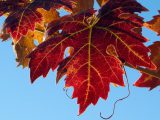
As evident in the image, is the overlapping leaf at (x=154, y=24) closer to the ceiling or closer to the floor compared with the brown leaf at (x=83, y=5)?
closer to the floor

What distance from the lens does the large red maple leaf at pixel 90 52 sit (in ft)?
6.15

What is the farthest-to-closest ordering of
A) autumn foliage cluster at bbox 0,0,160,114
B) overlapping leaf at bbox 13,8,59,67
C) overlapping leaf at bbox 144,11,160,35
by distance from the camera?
overlapping leaf at bbox 13,8,59,67 < overlapping leaf at bbox 144,11,160,35 < autumn foliage cluster at bbox 0,0,160,114

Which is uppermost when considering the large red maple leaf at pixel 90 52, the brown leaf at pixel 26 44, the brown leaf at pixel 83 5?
the brown leaf at pixel 83 5

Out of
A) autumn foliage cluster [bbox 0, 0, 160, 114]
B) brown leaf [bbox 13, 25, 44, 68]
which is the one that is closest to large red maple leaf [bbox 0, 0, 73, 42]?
autumn foliage cluster [bbox 0, 0, 160, 114]

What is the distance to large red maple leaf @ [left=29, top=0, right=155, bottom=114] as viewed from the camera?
188 cm

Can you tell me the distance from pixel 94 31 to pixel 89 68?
0.63ft

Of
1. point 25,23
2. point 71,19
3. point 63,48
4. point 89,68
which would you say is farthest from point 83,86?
point 25,23

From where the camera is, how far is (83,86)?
199 centimetres

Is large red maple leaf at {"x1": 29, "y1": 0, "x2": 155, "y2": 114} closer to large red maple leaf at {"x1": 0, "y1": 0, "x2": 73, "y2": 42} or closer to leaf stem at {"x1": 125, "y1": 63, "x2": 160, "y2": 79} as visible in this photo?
leaf stem at {"x1": 125, "y1": 63, "x2": 160, "y2": 79}

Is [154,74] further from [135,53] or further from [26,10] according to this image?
[26,10]

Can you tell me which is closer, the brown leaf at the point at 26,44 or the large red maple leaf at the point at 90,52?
the large red maple leaf at the point at 90,52

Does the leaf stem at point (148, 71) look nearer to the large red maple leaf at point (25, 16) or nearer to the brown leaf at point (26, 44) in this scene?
the large red maple leaf at point (25, 16)

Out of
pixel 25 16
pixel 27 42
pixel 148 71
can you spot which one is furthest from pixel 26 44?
pixel 148 71

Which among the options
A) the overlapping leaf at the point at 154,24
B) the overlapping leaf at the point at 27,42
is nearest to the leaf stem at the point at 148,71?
the overlapping leaf at the point at 154,24
